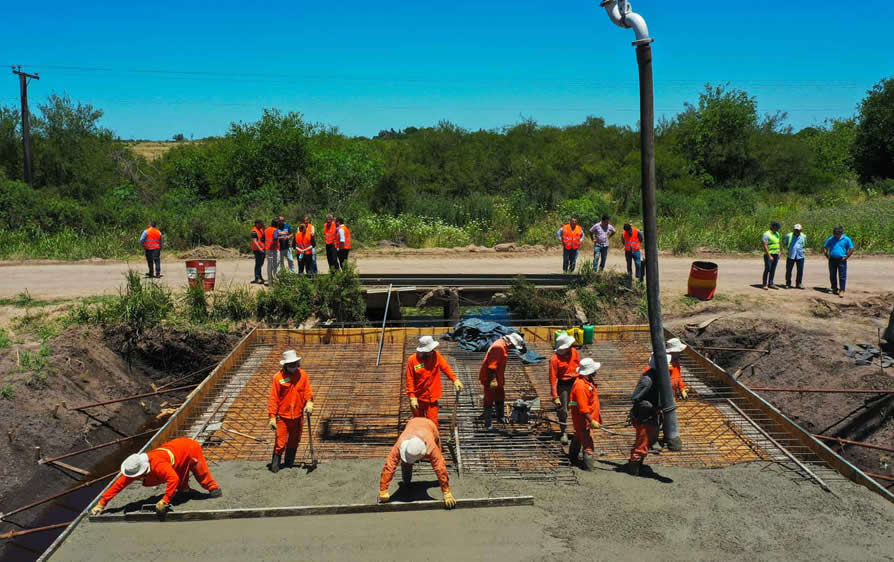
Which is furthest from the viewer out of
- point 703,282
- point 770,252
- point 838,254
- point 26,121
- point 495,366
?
point 26,121

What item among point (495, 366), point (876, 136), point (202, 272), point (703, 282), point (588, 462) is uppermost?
point (876, 136)

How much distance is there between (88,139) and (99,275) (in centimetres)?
1763

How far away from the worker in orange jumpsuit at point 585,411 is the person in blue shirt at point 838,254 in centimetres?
921

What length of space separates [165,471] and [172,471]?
62 millimetres

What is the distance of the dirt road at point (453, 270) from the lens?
1517 centimetres

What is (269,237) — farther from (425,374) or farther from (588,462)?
(588,462)

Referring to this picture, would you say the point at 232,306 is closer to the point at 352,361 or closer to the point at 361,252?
the point at 352,361

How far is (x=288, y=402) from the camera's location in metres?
7.40

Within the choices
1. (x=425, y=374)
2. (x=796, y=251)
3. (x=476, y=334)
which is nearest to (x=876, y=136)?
(x=796, y=251)

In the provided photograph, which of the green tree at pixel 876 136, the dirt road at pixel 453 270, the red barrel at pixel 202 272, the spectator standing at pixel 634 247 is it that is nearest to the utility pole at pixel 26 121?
the dirt road at pixel 453 270

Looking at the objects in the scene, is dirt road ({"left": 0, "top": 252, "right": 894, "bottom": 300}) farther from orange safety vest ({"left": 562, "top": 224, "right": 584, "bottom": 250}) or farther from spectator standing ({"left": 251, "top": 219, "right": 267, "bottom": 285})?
orange safety vest ({"left": 562, "top": 224, "right": 584, "bottom": 250})

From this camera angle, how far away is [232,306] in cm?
1376

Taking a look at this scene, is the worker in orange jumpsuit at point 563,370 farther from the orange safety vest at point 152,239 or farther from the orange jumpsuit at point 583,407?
the orange safety vest at point 152,239

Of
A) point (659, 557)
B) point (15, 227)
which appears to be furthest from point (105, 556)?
point (15, 227)
